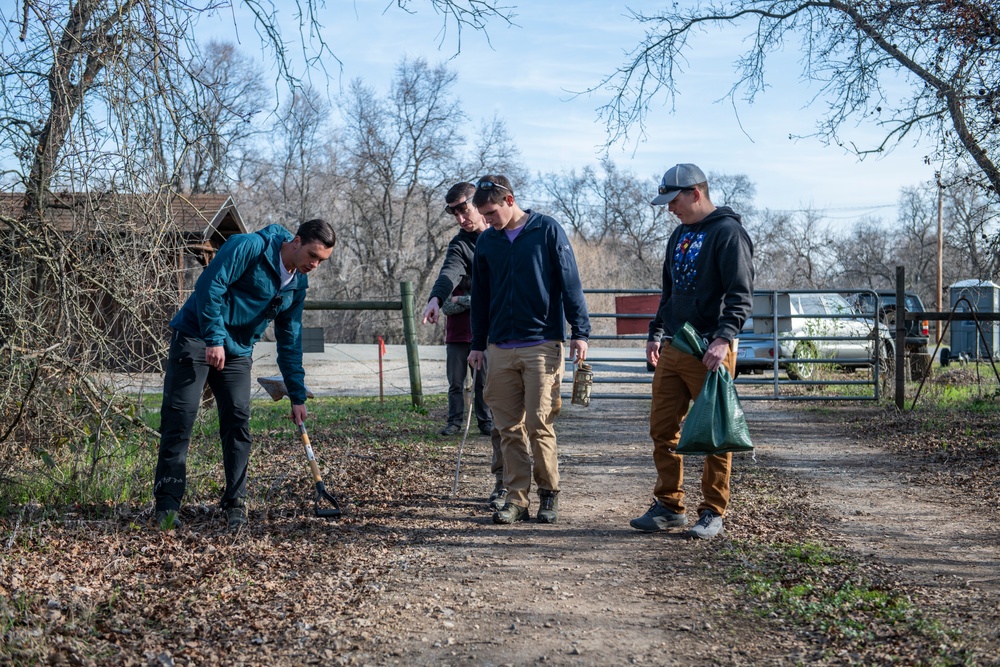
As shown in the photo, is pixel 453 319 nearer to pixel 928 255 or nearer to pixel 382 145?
pixel 382 145

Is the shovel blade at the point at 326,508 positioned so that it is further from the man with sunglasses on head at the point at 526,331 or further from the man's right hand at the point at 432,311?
the man's right hand at the point at 432,311

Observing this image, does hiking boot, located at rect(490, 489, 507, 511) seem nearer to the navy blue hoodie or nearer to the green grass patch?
the navy blue hoodie

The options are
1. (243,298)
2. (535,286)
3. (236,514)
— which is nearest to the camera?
(243,298)

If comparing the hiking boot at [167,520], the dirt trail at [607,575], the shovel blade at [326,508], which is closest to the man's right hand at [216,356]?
the hiking boot at [167,520]

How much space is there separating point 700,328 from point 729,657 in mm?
2222

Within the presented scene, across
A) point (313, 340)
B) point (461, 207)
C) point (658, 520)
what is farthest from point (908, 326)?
point (658, 520)

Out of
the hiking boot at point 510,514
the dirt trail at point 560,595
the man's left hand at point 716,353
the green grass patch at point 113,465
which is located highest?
the man's left hand at point 716,353

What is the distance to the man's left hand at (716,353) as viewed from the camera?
496cm

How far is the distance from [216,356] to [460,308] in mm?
3223

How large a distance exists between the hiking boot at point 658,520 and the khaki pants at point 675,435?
0.04 m

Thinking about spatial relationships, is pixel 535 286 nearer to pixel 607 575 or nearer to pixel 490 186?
pixel 490 186

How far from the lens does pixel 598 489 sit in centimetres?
676

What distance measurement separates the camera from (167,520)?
5.21m

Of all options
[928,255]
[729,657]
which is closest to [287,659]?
[729,657]
